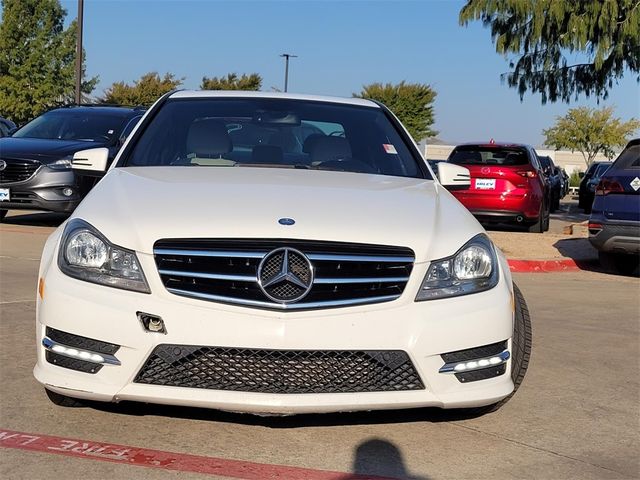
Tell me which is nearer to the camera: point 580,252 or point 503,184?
point 580,252

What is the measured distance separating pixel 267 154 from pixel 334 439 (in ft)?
6.07

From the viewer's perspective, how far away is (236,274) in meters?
3.51

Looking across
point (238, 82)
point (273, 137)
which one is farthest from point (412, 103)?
point (273, 137)

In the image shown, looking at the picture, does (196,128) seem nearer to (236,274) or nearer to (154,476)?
(236,274)

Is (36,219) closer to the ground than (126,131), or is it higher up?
closer to the ground

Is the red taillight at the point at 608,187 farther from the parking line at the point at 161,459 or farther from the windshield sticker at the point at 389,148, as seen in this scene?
the parking line at the point at 161,459

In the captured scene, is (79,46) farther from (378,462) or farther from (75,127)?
(378,462)

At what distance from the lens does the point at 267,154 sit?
5.07 metres

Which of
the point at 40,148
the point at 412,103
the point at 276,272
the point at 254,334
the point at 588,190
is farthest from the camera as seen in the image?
the point at 412,103

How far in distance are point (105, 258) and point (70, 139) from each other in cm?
962

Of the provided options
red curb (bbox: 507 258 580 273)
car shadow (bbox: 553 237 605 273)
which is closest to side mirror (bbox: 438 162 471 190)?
red curb (bbox: 507 258 580 273)

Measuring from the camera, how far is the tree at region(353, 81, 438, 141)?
6097cm

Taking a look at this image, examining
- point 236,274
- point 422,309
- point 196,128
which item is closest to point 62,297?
point 236,274

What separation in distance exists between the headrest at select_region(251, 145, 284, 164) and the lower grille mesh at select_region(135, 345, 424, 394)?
5.98 ft
